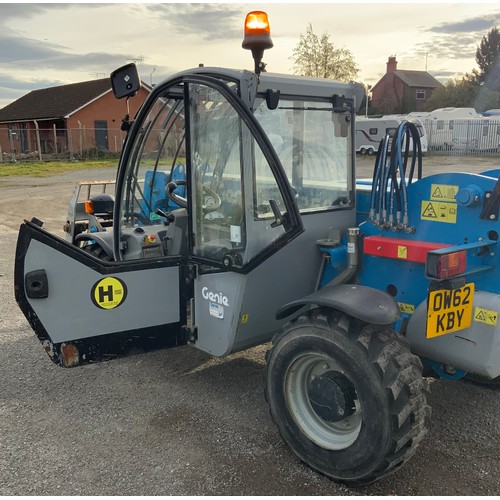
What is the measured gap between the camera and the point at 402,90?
182 ft

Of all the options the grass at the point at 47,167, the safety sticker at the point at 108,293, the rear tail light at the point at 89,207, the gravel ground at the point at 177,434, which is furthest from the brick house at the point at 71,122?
the safety sticker at the point at 108,293

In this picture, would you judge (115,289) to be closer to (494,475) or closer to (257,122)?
(257,122)

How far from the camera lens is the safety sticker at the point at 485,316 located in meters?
2.85

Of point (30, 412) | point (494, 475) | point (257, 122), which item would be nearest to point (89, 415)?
point (30, 412)

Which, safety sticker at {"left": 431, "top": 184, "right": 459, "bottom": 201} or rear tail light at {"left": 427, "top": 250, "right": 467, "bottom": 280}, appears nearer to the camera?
rear tail light at {"left": 427, "top": 250, "right": 467, "bottom": 280}

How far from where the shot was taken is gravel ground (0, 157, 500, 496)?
298 centimetres

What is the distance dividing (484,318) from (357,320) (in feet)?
2.16

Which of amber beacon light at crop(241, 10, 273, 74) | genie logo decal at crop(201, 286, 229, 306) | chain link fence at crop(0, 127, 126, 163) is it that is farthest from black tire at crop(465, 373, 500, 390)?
chain link fence at crop(0, 127, 126, 163)

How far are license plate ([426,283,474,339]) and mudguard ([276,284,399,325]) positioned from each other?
18 centimetres

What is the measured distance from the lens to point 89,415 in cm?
375

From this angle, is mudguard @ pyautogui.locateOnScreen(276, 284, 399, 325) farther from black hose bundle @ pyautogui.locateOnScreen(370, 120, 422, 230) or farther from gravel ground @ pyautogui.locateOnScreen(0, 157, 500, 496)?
gravel ground @ pyautogui.locateOnScreen(0, 157, 500, 496)

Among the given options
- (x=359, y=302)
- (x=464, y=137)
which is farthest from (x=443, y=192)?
(x=464, y=137)

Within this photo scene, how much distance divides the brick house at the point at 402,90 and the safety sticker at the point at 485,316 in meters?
52.7

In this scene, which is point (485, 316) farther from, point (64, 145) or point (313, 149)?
point (64, 145)
